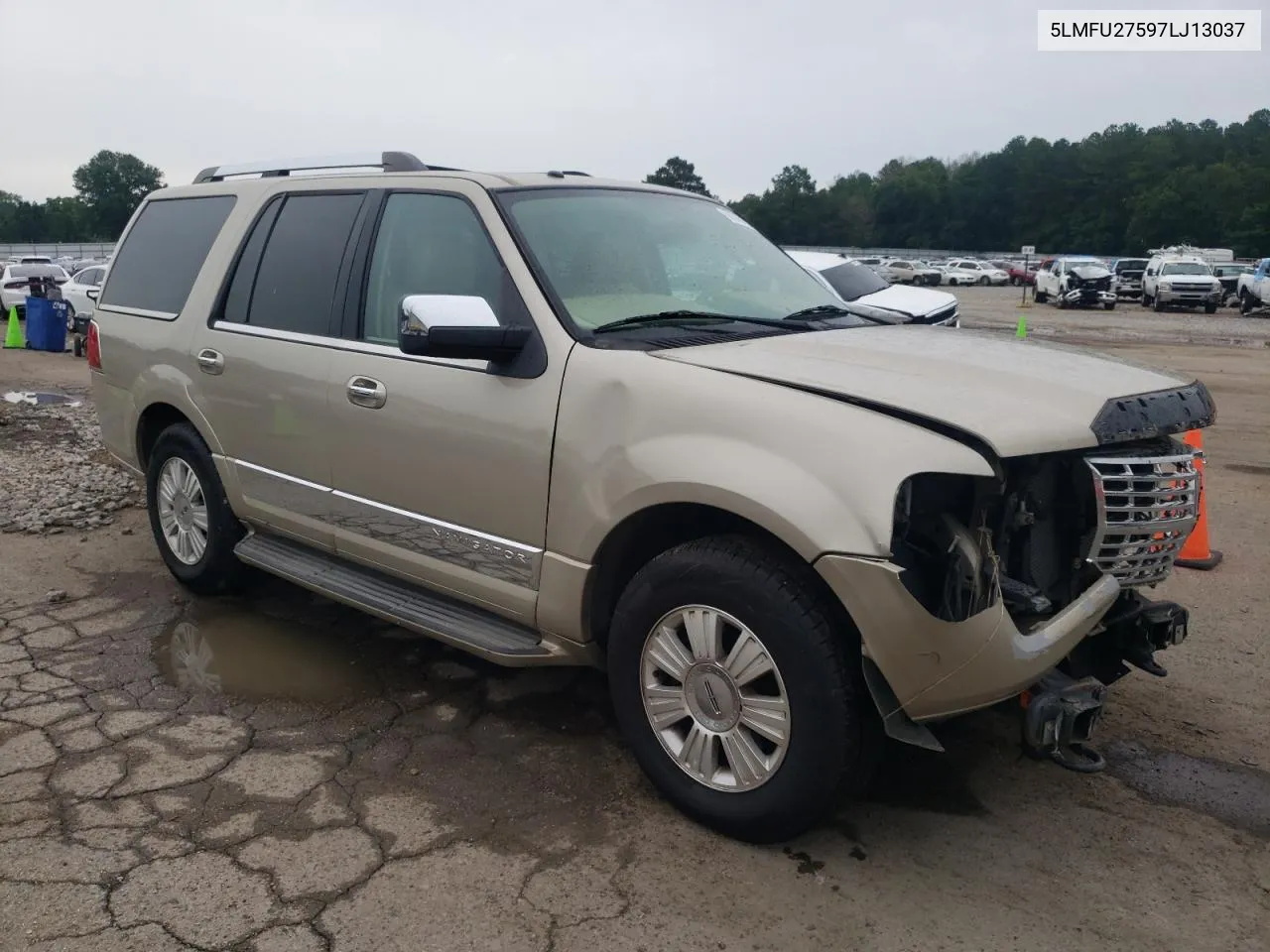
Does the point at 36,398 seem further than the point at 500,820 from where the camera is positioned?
Yes

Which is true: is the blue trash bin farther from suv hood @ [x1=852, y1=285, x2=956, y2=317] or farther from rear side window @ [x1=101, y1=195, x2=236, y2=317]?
suv hood @ [x1=852, y1=285, x2=956, y2=317]

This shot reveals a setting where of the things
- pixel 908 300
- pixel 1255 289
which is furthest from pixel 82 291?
pixel 1255 289

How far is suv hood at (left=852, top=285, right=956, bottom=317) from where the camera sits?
9328 mm

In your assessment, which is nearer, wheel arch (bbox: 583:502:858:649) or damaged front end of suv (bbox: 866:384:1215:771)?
damaged front end of suv (bbox: 866:384:1215:771)

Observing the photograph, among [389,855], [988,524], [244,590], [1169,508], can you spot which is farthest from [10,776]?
[1169,508]

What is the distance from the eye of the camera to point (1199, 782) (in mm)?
3547

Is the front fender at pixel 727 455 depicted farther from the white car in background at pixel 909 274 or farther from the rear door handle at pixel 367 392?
the white car in background at pixel 909 274

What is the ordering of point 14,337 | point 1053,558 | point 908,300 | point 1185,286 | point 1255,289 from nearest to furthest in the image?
point 1053,558, point 908,300, point 14,337, point 1255,289, point 1185,286

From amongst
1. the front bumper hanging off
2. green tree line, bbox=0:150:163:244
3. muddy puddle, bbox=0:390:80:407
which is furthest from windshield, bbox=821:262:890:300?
green tree line, bbox=0:150:163:244

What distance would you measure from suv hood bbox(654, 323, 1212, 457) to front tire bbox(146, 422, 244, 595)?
264cm

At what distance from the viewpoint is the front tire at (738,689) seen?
9.30 ft

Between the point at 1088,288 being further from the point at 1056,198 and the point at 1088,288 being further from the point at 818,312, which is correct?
the point at 1056,198

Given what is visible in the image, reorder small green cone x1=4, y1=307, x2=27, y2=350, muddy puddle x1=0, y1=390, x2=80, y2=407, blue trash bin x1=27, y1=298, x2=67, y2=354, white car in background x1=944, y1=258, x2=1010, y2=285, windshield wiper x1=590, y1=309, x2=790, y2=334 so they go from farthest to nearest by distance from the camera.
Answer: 1. white car in background x1=944, y1=258, x2=1010, y2=285
2. small green cone x1=4, y1=307, x2=27, y2=350
3. blue trash bin x1=27, y1=298, x2=67, y2=354
4. muddy puddle x1=0, y1=390, x2=80, y2=407
5. windshield wiper x1=590, y1=309, x2=790, y2=334

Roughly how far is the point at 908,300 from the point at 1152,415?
7.00 m
